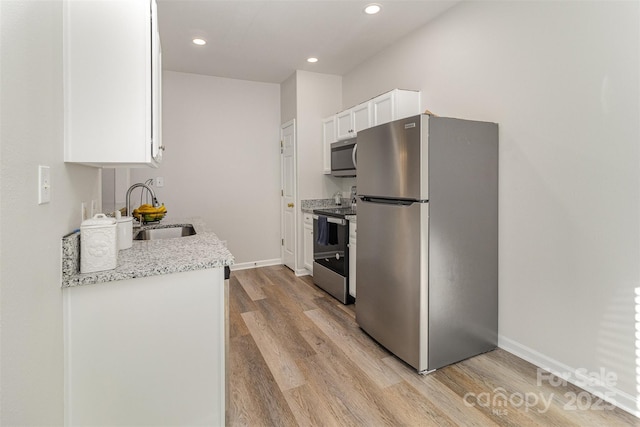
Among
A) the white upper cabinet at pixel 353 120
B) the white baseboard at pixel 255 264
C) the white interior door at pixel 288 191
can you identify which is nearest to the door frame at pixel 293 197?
the white interior door at pixel 288 191

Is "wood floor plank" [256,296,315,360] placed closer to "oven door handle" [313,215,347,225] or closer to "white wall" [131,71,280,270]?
"oven door handle" [313,215,347,225]

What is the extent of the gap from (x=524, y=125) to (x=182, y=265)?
2.20m

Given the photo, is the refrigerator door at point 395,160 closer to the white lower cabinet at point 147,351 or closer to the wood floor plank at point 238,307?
the white lower cabinet at point 147,351

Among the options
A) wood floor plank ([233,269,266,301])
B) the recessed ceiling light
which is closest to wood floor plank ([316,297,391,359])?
wood floor plank ([233,269,266,301])

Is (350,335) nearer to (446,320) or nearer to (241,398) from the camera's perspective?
(446,320)

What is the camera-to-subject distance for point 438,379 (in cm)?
195

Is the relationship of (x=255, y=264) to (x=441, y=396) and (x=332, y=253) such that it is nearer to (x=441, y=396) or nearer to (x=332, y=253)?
(x=332, y=253)

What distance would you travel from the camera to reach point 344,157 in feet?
11.7

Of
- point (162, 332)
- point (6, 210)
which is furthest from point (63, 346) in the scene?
point (6, 210)

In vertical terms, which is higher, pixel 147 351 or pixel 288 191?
pixel 288 191

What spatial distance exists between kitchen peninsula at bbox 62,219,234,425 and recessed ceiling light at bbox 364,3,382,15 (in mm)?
2306

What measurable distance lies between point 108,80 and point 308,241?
120 inches

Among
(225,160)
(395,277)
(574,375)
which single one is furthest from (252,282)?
(574,375)

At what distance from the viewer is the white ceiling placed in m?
2.61
